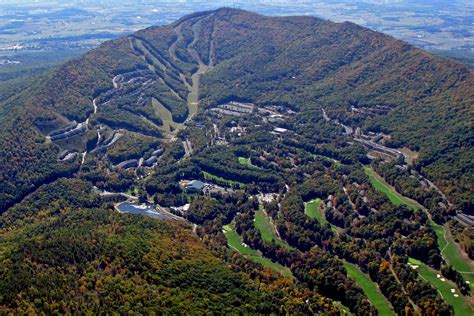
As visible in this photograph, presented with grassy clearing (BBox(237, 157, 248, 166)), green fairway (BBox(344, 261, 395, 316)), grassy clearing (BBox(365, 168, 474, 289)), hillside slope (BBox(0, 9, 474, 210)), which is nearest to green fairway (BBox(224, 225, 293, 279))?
green fairway (BBox(344, 261, 395, 316))

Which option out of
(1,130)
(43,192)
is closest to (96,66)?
(1,130)

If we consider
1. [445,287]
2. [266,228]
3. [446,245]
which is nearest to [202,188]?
[266,228]

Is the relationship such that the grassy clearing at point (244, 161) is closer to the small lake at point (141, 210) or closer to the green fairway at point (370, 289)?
the small lake at point (141, 210)

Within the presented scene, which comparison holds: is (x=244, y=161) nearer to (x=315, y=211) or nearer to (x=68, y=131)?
(x=315, y=211)

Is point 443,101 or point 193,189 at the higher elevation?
point 443,101

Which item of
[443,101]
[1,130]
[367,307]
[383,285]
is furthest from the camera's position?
[443,101]

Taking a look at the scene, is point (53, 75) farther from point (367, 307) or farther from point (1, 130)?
point (367, 307)

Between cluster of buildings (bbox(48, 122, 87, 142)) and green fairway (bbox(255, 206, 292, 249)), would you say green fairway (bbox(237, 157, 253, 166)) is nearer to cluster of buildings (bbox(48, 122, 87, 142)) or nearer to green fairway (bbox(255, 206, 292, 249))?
green fairway (bbox(255, 206, 292, 249))

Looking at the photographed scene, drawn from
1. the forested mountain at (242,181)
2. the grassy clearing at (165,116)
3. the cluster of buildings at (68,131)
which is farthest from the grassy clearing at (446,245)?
the cluster of buildings at (68,131)

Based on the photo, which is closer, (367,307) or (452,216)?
(367,307)
